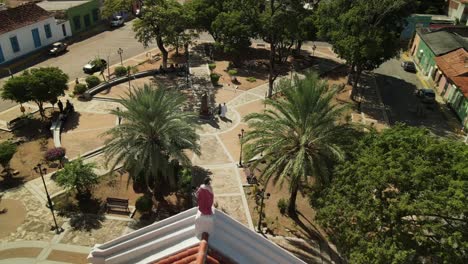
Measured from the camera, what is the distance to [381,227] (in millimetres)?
18859

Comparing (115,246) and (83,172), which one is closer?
(115,246)

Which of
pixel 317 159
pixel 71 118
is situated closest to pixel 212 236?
pixel 317 159

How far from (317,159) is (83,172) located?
1687 cm

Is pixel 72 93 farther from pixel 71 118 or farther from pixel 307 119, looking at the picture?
pixel 307 119

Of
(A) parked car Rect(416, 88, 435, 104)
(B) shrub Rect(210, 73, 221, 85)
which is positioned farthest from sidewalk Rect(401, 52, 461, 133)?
(B) shrub Rect(210, 73, 221, 85)

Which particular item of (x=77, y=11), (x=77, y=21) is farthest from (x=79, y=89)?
(x=77, y=11)

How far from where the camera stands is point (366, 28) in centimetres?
4228

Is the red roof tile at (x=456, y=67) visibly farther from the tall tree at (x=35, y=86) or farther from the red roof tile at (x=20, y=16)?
the red roof tile at (x=20, y=16)

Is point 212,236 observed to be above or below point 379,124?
above

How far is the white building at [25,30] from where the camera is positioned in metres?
49.8

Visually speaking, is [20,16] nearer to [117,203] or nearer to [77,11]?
[77,11]

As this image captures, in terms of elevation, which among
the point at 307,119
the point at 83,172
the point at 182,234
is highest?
the point at 182,234

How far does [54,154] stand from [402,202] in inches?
1052

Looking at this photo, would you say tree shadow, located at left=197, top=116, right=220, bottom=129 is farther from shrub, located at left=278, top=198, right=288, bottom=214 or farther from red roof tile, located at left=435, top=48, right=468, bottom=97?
red roof tile, located at left=435, top=48, right=468, bottom=97
